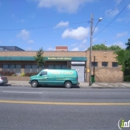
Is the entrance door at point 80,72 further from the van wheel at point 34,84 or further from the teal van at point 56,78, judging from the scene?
the van wheel at point 34,84

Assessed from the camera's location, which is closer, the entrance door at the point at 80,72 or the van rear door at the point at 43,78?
the van rear door at the point at 43,78

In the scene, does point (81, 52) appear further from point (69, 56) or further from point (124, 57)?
point (124, 57)

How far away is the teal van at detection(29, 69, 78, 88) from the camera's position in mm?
21125

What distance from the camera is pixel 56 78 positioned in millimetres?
21188

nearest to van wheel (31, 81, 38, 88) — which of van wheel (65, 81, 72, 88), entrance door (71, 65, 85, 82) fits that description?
van wheel (65, 81, 72, 88)

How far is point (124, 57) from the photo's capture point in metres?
31.5

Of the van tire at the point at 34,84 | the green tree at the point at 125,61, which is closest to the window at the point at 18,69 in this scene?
the van tire at the point at 34,84

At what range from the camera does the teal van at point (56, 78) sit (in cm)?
2112

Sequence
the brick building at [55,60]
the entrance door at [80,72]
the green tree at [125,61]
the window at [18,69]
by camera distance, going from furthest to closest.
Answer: the window at [18,69] → the brick building at [55,60] → the green tree at [125,61] → the entrance door at [80,72]

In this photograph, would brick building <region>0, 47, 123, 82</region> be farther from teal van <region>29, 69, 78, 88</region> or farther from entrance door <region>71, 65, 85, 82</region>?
teal van <region>29, 69, 78, 88</region>

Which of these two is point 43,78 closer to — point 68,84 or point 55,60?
point 68,84

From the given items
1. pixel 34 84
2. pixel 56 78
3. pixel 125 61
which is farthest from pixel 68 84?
pixel 125 61

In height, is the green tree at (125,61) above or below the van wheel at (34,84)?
above

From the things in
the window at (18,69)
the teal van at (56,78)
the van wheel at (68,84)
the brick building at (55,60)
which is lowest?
the van wheel at (68,84)
